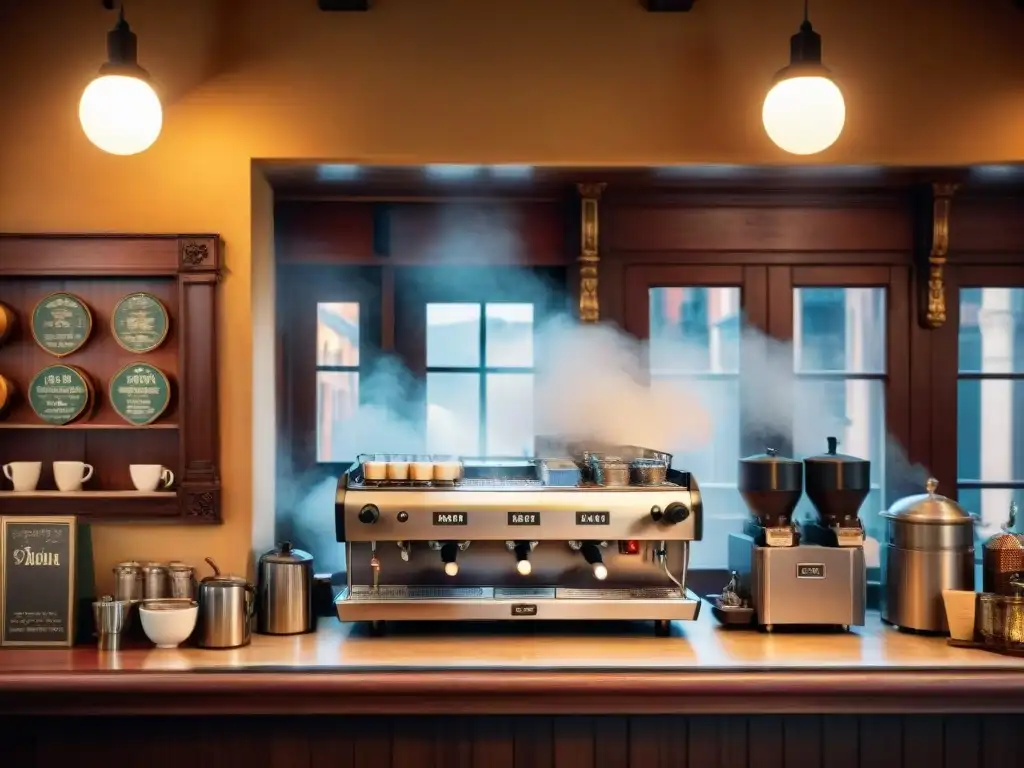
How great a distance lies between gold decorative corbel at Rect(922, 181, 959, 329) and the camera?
3.21 meters

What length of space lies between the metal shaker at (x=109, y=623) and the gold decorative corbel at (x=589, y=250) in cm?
171

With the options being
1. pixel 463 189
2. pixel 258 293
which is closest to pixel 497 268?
pixel 463 189

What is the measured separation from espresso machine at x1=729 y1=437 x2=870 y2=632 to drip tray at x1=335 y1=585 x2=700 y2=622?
0.26 metres

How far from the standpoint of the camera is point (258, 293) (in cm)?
310

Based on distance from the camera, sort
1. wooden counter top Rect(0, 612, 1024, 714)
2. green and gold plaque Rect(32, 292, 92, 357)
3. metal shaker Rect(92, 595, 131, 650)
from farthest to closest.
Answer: green and gold plaque Rect(32, 292, 92, 357)
metal shaker Rect(92, 595, 131, 650)
wooden counter top Rect(0, 612, 1024, 714)

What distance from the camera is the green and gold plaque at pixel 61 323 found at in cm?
293

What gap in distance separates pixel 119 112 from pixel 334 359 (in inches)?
45.1

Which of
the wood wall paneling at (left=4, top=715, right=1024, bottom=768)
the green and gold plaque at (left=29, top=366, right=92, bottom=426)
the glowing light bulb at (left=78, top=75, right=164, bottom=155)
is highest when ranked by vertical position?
→ the glowing light bulb at (left=78, top=75, right=164, bottom=155)

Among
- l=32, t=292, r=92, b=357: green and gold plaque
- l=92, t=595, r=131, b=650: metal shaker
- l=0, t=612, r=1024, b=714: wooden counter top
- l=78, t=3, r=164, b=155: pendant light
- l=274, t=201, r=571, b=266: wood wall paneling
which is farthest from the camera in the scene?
l=274, t=201, r=571, b=266: wood wall paneling

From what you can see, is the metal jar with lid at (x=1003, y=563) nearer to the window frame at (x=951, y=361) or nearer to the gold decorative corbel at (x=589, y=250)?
the window frame at (x=951, y=361)

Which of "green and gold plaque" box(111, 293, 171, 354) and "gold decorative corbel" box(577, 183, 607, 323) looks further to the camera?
"gold decorative corbel" box(577, 183, 607, 323)

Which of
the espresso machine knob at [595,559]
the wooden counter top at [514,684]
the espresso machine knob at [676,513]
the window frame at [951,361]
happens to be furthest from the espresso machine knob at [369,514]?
the window frame at [951,361]

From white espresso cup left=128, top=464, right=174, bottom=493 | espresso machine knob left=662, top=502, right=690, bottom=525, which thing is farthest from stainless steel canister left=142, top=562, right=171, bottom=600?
espresso machine knob left=662, top=502, right=690, bottom=525

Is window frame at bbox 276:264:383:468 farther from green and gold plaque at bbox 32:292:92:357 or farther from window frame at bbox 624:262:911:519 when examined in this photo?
window frame at bbox 624:262:911:519
